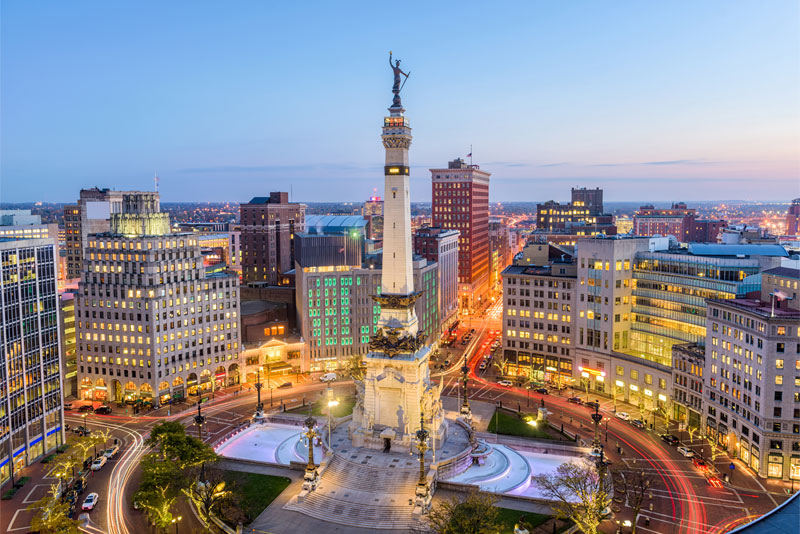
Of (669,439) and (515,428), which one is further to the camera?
(515,428)

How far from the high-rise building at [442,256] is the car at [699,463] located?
93944mm

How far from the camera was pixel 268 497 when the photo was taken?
80.3 m

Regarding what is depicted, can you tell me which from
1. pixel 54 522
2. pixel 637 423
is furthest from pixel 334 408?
pixel 54 522

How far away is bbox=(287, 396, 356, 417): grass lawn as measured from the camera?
113 meters

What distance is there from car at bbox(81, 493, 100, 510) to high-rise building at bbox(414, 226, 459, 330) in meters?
113

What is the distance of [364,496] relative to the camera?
78938 millimetres

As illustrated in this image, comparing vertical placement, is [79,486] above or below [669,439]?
above

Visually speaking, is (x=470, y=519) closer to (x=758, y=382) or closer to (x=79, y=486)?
(x=758, y=382)

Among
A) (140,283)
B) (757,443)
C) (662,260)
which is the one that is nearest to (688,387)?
(757,443)

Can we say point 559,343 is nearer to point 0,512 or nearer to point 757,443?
point 757,443

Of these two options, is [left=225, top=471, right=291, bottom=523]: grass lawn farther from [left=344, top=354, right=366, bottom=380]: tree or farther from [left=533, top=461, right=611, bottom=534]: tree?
[left=533, top=461, right=611, bottom=534]: tree

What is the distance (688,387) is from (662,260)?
90.7ft

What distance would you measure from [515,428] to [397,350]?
98.1 feet

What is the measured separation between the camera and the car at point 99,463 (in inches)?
3556
